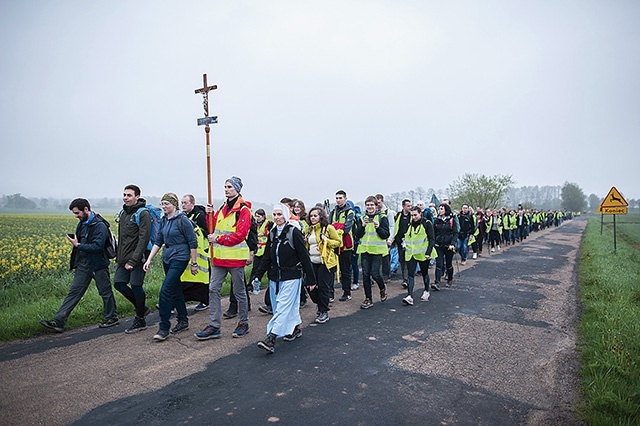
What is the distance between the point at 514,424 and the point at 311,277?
9.40ft

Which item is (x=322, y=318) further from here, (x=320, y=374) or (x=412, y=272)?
(x=412, y=272)

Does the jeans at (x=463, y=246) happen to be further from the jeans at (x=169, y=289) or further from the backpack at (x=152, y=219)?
the jeans at (x=169, y=289)

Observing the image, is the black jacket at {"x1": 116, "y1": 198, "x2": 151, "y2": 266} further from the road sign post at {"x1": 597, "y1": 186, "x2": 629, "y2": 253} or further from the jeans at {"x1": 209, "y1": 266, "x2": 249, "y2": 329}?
the road sign post at {"x1": 597, "y1": 186, "x2": 629, "y2": 253}

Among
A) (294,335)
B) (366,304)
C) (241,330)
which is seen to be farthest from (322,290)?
(241,330)

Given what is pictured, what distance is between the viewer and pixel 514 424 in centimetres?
328

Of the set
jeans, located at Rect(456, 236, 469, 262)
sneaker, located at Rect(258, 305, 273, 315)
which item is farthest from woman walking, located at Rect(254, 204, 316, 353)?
jeans, located at Rect(456, 236, 469, 262)

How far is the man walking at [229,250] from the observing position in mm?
5410

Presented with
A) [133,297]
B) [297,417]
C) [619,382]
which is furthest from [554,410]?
[133,297]

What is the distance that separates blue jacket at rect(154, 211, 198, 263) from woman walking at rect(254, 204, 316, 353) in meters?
1.25

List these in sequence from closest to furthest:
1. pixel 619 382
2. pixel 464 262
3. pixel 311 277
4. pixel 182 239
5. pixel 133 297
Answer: pixel 619 382, pixel 311 277, pixel 182 239, pixel 133 297, pixel 464 262

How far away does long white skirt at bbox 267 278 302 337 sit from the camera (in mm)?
5000

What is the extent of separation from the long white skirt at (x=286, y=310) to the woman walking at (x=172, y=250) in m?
1.40

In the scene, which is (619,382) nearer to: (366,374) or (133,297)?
(366,374)

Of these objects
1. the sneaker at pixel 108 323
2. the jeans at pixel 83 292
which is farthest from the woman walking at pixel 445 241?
the jeans at pixel 83 292
